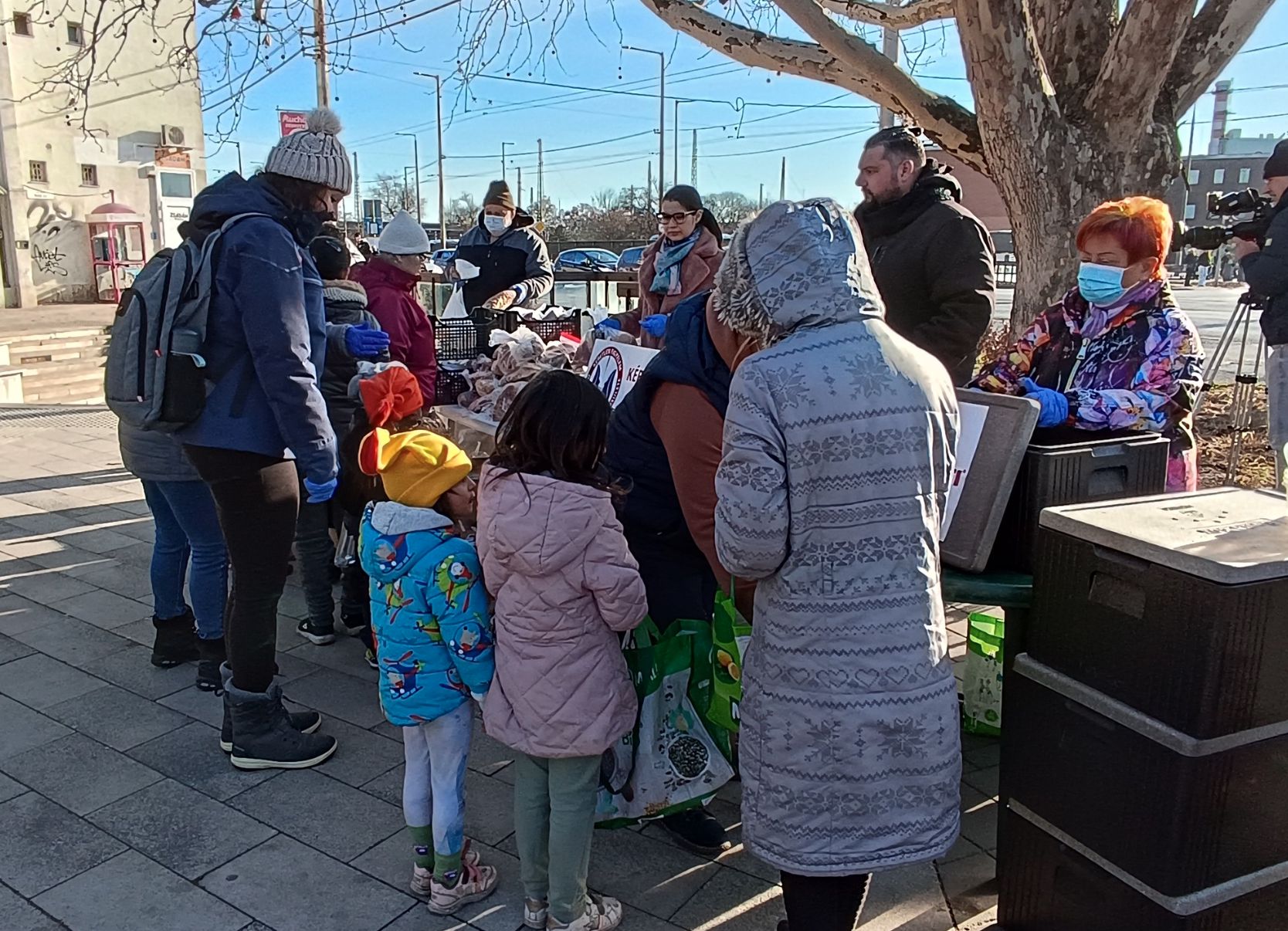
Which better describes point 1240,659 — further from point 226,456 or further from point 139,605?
point 139,605

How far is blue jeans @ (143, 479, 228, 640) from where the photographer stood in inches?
140

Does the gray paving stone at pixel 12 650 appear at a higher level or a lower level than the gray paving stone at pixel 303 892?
lower

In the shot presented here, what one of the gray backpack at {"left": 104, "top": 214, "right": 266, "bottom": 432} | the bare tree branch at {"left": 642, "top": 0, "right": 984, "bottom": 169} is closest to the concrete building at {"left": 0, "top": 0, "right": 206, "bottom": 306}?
the bare tree branch at {"left": 642, "top": 0, "right": 984, "bottom": 169}

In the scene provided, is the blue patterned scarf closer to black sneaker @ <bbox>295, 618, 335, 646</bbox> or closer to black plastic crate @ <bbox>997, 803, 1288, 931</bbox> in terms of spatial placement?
black sneaker @ <bbox>295, 618, 335, 646</bbox>

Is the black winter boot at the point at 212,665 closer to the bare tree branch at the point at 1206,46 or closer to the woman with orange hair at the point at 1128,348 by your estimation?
the woman with orange hair at the point at 1128,348

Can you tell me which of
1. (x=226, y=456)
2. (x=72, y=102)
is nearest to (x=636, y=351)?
(x=226, y=456)

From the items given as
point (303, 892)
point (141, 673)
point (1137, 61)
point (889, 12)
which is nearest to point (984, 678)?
point (303, 892)

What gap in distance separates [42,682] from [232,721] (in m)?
1.26

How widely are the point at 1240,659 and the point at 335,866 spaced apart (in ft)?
7.49

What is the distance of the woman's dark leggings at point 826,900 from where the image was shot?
195 cm

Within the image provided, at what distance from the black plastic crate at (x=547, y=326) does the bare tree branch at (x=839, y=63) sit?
2.72 m

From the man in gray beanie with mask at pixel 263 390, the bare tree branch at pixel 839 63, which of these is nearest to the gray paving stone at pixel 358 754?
the man in gray beanie with mask at pixel 263 390

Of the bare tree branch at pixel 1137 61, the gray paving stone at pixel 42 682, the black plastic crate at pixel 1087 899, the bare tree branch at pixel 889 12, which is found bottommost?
the gray paving stone at pixel 42 682

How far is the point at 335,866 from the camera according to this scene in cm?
262
